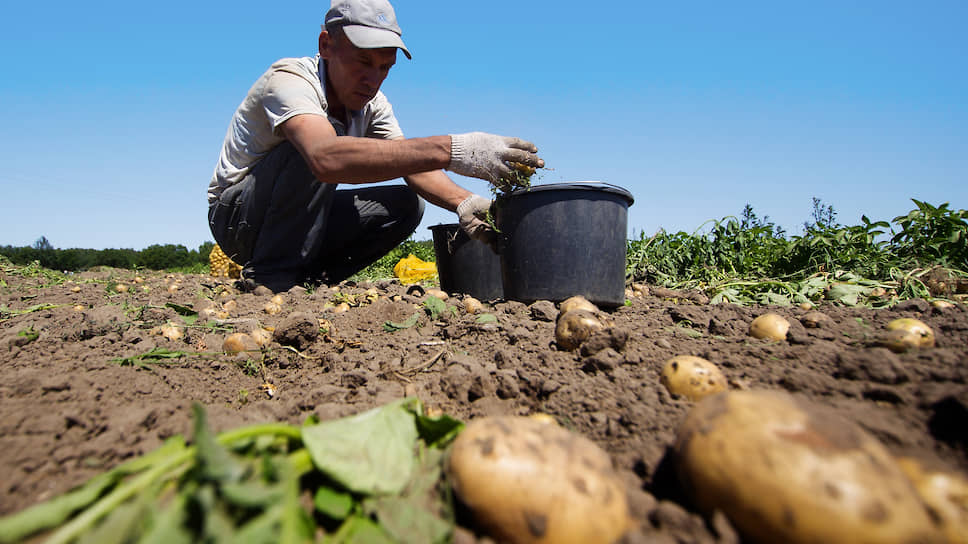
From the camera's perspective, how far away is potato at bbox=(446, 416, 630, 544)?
968 mm

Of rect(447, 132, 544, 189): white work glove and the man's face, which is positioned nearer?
rect(447, 132, 544, 189): white work glove

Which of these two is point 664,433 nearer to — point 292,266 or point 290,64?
point 290,64

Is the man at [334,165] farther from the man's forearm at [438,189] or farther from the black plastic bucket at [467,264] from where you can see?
the black plastic bucket at [467,264]

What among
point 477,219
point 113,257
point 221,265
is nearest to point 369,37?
point 477,219

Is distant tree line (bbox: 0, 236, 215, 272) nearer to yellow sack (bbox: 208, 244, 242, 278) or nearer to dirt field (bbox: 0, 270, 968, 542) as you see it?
yellow sack (bbox: 208, 244, 242, 278)

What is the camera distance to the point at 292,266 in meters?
4.84

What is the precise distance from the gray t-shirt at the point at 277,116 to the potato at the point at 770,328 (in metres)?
3.13

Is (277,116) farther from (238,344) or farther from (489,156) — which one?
(238,344)

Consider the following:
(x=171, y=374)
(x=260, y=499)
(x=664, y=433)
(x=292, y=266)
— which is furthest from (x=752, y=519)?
(x=292, y=266)

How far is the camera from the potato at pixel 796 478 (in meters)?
0.86

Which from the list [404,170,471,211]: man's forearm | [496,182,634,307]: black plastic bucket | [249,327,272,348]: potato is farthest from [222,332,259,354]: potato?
[404,170,471,211]: man's forearm

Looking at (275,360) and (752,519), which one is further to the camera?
(275,360)

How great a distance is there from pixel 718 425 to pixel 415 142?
2925 mm

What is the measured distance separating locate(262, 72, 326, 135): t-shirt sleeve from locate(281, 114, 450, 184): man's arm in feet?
0.35
